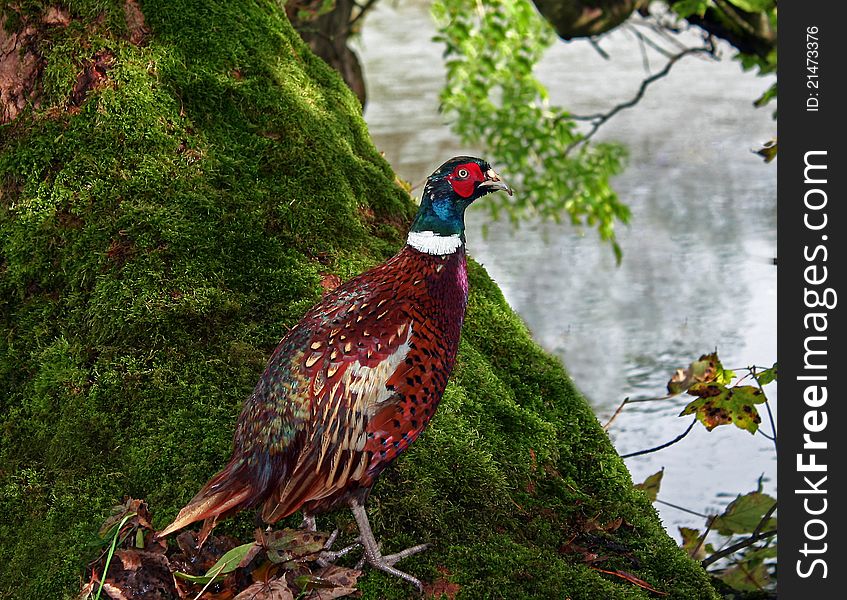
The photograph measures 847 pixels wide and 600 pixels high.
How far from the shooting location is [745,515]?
3748 millimetres

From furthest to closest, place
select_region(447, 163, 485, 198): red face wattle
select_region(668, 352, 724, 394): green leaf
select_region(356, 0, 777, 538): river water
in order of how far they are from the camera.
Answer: select_region(356, 0, 777, 538): river water → select_region(668, 352, 724, 394): green leaf → select_region(447, 163, 485, 198): red face wattle

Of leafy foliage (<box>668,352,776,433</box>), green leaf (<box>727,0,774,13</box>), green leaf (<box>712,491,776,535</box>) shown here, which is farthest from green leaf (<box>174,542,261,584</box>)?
green leaf (<box>727,0,774,13</box>)

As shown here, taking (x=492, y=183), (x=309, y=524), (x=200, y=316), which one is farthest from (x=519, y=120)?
(x=309, y=524)

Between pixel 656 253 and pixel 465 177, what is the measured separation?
610 cm

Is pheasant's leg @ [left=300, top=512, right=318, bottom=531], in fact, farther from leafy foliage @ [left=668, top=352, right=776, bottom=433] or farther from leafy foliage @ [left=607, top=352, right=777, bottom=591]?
leafy foliage @ [left=668, top=352, right=776, bottom=433]

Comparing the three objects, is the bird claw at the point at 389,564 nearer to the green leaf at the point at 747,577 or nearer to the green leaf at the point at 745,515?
the green leaf at the point at 745,515

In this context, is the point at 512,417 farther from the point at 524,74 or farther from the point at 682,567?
the point at 524,74

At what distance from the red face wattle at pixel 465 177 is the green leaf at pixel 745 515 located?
2.03 meters

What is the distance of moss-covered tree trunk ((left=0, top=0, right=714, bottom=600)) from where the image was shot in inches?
98.4

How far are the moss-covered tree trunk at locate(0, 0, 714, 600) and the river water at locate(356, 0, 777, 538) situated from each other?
265 centimetres

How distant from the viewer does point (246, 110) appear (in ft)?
10.5

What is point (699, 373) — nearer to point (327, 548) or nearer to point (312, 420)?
point (327, 548)

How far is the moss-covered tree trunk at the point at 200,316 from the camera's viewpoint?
250 centimetres
